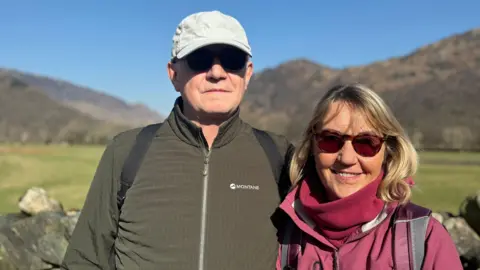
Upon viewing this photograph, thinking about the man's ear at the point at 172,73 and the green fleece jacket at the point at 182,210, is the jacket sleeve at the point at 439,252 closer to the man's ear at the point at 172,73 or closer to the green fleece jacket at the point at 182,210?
the green fleece jacket at the point at 182,210

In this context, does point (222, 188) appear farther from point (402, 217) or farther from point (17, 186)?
point (17, 186)

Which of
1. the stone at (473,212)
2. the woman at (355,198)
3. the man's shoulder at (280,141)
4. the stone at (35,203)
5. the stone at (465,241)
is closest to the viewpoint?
the woman at (355,198)

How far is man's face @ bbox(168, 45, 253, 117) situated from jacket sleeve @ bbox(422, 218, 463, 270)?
115 cm

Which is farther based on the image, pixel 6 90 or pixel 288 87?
pixel 288 87

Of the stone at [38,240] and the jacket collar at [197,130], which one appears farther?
the stone at [38,240]

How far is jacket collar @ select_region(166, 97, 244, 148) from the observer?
2.57 metres

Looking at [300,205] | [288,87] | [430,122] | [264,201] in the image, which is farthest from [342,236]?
[288,87]

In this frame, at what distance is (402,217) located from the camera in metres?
2.12

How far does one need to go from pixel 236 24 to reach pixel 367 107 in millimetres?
819

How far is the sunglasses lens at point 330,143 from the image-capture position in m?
2.36

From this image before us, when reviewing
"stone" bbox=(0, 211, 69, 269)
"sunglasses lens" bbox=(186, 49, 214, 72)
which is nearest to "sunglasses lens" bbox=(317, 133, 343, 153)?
"sunglasses lens" bbox=(186, 49, 214, 72)

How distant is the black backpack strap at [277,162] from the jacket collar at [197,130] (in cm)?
18

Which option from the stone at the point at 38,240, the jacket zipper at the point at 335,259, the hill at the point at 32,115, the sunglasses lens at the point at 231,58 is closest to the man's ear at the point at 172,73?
the sunglasses lens at the point at 231,58

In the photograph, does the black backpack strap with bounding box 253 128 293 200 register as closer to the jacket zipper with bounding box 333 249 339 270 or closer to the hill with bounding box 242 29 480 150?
the jacket zipper with bounding box 333 249 339 270
